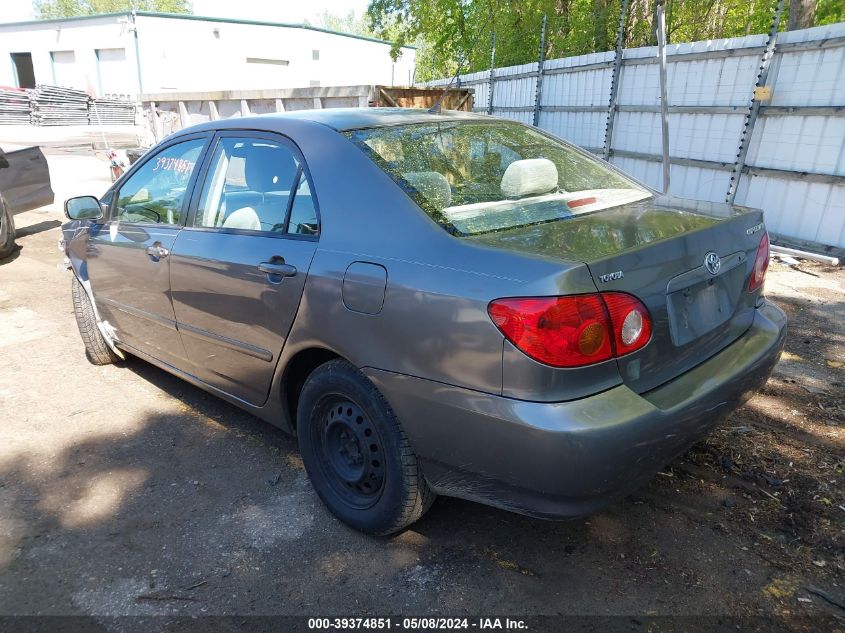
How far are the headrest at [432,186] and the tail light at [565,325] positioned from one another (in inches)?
24.8

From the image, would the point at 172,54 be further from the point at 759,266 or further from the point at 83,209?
the point at 759,266

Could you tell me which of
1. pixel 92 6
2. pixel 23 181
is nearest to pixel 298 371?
pixel 23 181

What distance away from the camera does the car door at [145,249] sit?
11.1ft

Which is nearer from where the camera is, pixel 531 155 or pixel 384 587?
pixel 384 587

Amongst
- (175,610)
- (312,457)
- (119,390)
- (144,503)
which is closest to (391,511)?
(312,457)

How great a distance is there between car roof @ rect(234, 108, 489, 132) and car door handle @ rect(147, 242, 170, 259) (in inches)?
28.9

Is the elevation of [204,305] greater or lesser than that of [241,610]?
greater

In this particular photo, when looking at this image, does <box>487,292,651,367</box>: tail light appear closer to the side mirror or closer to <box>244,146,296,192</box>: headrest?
<box>244,146,296,192</box>: headrest

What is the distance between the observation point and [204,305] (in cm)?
310

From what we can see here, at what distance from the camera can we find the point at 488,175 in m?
2.78

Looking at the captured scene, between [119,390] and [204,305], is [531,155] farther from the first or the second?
[119,390]

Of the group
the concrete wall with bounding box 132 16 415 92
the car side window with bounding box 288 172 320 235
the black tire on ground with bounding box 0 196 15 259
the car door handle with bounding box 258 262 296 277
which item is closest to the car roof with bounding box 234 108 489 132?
the car side window with bounding box 288 172 320 235

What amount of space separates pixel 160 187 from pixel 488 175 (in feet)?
6.64

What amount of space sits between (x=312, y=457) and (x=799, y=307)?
180 inches
